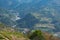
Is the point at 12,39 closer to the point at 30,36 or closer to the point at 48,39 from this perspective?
the point at 30,36

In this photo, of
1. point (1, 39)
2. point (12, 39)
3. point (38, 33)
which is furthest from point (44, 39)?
point (1, 39)

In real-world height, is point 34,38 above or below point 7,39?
above

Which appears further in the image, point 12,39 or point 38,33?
point 38,33

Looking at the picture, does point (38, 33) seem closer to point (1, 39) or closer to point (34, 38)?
point (34, 38)

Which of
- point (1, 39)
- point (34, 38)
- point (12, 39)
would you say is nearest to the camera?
point (1, 39)

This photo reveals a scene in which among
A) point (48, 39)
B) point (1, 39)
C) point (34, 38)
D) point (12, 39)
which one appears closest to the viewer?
point (1, 39)

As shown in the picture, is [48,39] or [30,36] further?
[48,39]

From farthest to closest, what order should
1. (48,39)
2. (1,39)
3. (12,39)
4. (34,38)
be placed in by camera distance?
(48,39)
(34,38)
(12,39)
(1,39)

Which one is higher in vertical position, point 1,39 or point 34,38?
point 34,38

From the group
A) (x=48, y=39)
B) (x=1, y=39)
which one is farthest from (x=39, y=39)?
(x=1, y=39)
